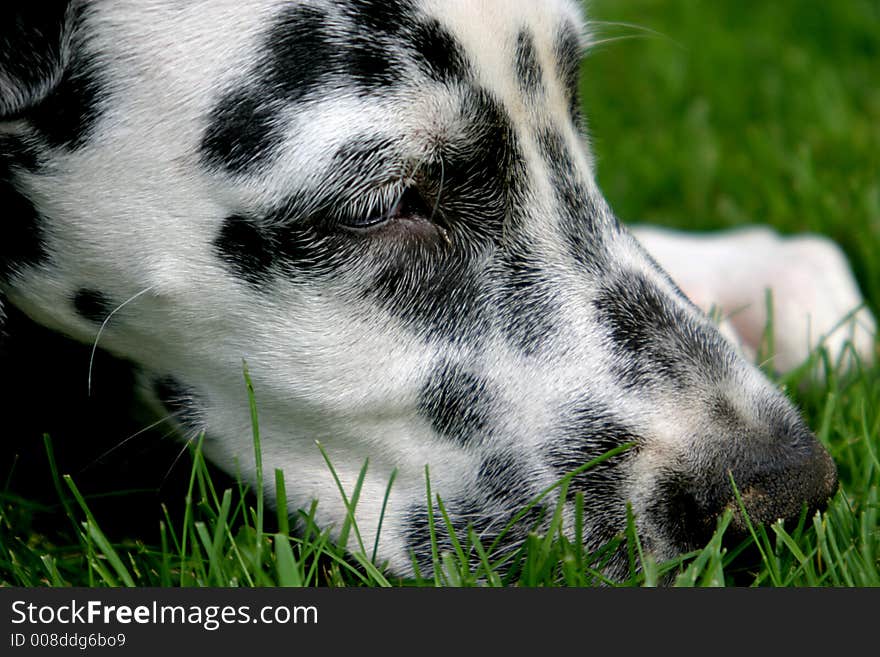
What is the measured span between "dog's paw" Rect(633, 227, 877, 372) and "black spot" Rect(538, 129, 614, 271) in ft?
3.33

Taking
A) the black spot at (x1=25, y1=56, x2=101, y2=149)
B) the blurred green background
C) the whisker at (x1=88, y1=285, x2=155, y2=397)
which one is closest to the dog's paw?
the blurred green background

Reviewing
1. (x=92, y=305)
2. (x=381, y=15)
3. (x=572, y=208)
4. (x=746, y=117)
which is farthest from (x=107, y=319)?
(x=746, y=117)

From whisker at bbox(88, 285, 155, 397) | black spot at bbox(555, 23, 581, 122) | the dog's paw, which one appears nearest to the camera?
whisker at bbox(88, 285, 155, 397)

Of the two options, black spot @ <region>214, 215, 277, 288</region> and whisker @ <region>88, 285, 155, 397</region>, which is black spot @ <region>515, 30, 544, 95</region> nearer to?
black spot @ <region>214, 215, 277, 288</region>

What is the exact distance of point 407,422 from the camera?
8.46 feet

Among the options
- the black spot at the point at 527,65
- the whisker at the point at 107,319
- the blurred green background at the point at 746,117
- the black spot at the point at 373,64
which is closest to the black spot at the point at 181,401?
the whisker at the point at 107,319

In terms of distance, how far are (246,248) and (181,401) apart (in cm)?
44

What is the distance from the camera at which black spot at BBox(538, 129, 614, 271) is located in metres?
2.69

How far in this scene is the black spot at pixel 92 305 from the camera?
2617 millimetres

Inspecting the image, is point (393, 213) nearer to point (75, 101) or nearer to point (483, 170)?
point (483, 170)

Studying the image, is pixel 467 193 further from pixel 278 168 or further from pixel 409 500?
pixel 409 500

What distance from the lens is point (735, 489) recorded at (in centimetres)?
243

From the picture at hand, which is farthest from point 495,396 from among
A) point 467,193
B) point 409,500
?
point 467,193

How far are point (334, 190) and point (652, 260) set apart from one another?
2.80 ft
